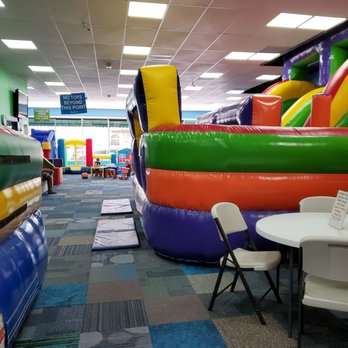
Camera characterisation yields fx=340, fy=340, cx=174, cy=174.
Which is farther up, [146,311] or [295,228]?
[295,228]

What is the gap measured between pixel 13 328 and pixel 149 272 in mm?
1424

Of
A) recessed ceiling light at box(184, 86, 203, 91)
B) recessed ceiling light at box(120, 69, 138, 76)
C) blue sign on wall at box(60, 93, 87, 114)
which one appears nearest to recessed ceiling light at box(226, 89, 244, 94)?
recessed ceiling light at box(184, 86, 203, 91)

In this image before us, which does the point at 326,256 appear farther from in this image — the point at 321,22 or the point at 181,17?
the point at 321,22

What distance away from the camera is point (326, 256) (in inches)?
60.2

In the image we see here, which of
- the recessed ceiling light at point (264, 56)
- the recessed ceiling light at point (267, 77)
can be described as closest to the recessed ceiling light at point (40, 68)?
the recessed ceiling light at point (264, 56)

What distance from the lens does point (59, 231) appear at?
4.43 metres

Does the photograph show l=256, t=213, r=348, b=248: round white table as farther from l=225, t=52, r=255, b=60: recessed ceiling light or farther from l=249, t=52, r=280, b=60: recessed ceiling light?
l=249, t=52, r=280, b=60: recessed ceiling light

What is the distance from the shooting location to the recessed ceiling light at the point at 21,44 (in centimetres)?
709

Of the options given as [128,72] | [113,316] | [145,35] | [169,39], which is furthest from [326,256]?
[128,72]

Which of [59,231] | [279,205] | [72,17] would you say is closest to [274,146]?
[279,205]

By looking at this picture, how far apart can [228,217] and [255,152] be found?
2.74 feet

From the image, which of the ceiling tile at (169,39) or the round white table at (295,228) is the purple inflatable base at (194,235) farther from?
the ceiling tile at (169,39)

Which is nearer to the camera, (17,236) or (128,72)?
(17,236)

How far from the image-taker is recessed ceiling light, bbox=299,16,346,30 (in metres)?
6.02
